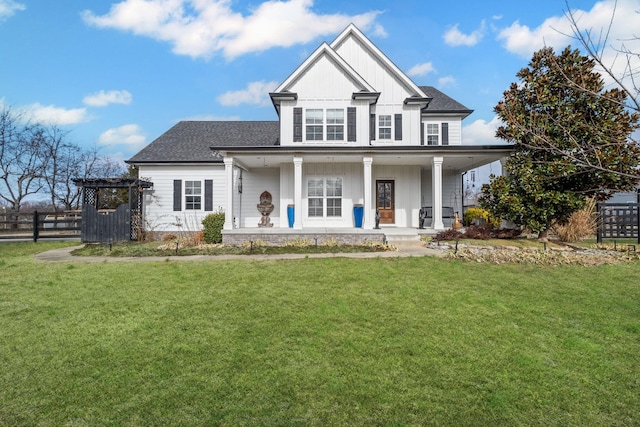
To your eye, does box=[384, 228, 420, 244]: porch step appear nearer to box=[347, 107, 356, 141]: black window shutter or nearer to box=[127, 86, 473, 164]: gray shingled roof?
box=[347, 107, 356, 141]: black window shutter

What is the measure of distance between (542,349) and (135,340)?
4.86 metres

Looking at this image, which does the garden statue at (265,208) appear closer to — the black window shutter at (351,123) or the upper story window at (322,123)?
the upper story window at (322,123)

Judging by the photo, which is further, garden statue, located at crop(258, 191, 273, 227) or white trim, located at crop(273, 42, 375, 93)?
garden statue, located at crop(258, 191, 273, 227)

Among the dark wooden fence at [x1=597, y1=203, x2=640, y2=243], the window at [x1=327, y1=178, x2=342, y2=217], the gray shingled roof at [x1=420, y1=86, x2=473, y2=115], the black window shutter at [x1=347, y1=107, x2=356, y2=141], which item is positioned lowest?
the dark wooden fence at [x1=597, y1=203, x2=640, y2=243]

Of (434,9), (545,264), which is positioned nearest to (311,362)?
(545,264)

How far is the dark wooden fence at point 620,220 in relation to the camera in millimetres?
12883

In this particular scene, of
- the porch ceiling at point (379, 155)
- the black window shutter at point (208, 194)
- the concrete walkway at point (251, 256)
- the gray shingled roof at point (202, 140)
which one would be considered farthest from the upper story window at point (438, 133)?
the black window shutter at point (208, 194)

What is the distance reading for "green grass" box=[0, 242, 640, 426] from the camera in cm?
269

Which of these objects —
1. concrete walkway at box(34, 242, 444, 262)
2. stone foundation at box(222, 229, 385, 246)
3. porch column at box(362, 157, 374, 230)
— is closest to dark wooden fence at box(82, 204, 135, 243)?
concrete walkway at box(34, 242, 444, 262)

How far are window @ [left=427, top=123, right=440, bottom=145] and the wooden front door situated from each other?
3550 millimetres

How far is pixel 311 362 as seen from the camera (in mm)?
3420

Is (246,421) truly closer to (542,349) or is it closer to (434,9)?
(542,349)

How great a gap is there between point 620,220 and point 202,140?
20.4 metres

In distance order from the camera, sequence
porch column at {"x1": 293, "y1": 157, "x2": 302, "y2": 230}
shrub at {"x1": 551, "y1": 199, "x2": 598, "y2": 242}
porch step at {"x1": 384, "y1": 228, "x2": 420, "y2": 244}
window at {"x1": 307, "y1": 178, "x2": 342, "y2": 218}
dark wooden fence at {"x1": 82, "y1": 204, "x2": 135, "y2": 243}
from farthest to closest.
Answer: window at {"x1": 307, "y1": 178, "x2": 342, "y2": 218}, dark wooden fence at {"x1": 82, "y1": 204, "x2": 135, "y2": 243}, porch column at {"x1": 293, "y1": 157, "x2": 302, "y2": 230}, porch step at {"x1": 384, "y1": 228, "x2": 420, "y2": 244}, shrub at {"x1": 551, "y1": 199, "x2": 598, "y2": 242}
